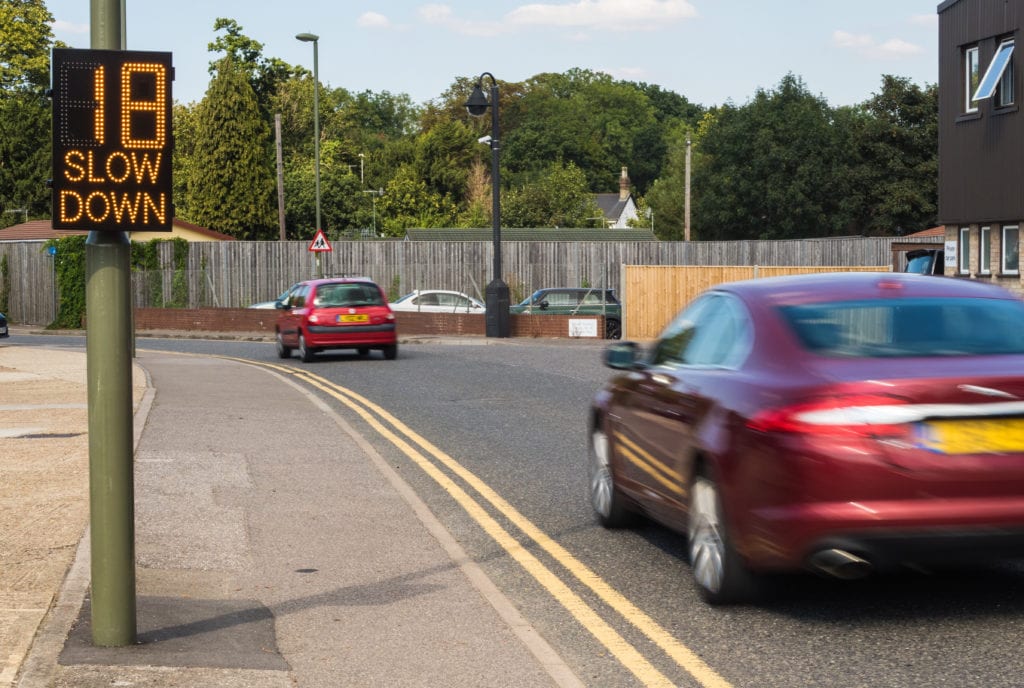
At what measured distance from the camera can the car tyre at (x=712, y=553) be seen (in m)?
6.70

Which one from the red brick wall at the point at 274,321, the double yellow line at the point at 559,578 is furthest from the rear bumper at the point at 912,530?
the red brick wall at the point at 274,321

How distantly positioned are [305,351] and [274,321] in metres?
15.2

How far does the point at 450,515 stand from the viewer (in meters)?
9.73

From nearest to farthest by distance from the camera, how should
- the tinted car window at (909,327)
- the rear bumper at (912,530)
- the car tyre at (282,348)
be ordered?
1. the rear bumper at (912,530)
2. the tinted car window at (909,327)
3. the car tyre at (282,348)

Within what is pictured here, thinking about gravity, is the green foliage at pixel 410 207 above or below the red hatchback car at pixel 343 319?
above

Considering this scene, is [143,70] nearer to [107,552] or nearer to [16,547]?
[107,552]

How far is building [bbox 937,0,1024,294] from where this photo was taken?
103 feet

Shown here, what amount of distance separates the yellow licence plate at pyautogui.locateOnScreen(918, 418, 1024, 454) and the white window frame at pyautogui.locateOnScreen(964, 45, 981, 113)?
28.3 m

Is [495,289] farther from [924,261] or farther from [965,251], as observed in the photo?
[965,251]

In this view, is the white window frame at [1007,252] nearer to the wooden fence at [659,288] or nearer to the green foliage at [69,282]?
the wooden fence at [659,288]

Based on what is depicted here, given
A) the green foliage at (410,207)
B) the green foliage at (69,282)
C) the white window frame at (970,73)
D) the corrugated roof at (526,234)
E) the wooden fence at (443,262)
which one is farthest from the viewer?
the green foliage at (410,207)

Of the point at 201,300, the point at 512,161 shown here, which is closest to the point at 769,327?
the point at 201,300

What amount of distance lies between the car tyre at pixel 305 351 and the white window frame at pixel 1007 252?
50.2 ft

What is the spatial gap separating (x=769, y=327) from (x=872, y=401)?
3.00ft
